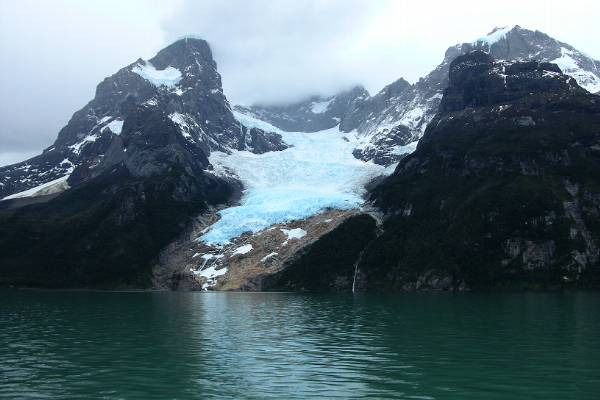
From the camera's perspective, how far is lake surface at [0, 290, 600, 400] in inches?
1591

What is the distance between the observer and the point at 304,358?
176 ft

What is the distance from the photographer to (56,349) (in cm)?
5897

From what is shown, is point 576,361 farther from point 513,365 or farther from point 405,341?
point 405,341

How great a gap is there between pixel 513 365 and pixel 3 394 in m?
39.4

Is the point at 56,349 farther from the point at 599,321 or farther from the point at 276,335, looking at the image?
the point at 599,321

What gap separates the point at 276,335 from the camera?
71.6 m

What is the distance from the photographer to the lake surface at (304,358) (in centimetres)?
4041

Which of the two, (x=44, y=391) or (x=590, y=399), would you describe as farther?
(x=44, y=391)

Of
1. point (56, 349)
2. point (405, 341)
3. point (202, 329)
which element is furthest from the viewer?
point (202, 329)

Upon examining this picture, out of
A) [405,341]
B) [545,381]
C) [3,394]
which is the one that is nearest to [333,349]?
[405,341]

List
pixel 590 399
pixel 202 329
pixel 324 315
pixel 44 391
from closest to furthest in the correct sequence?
pixel 590 399 < pixel 44 391 < pixel 202 329 < pixel 324 315

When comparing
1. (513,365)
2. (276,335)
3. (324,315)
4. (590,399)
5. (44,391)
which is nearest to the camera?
(590,399)

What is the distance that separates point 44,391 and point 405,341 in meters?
38.6

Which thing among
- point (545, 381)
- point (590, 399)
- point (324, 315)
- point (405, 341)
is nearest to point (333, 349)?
point (405, 341)
